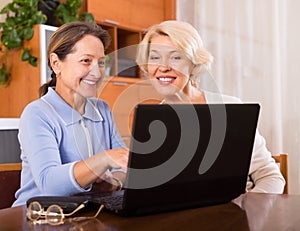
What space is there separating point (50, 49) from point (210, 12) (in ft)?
7.72

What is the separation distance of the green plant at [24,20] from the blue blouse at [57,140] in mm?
1678

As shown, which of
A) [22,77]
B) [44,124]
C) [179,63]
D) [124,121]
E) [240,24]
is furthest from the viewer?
[240,24]

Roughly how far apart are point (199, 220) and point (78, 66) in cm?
70

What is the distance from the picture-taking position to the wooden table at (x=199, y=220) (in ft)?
2.72

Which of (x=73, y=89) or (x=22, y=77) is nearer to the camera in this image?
(x=73, y=89)

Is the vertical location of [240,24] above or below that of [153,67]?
above

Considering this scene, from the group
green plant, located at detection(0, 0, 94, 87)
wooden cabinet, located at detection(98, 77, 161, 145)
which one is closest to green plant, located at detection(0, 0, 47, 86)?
green plant, located at detection(0, 0, 94, 87)

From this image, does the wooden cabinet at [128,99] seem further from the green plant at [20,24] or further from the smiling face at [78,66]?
the green plant at [20,24]


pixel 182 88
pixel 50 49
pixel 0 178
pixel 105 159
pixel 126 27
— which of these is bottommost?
pixel 0 178

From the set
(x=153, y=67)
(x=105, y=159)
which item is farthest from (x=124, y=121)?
(x=153, y=67)

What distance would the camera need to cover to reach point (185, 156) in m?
0.91

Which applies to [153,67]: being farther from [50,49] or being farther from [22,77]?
[22,77]

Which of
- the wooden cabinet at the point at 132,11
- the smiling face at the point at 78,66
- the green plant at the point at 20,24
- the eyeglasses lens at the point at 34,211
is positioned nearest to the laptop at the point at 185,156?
the eyeglasses lens at the point at 34,211

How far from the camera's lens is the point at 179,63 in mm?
1544
